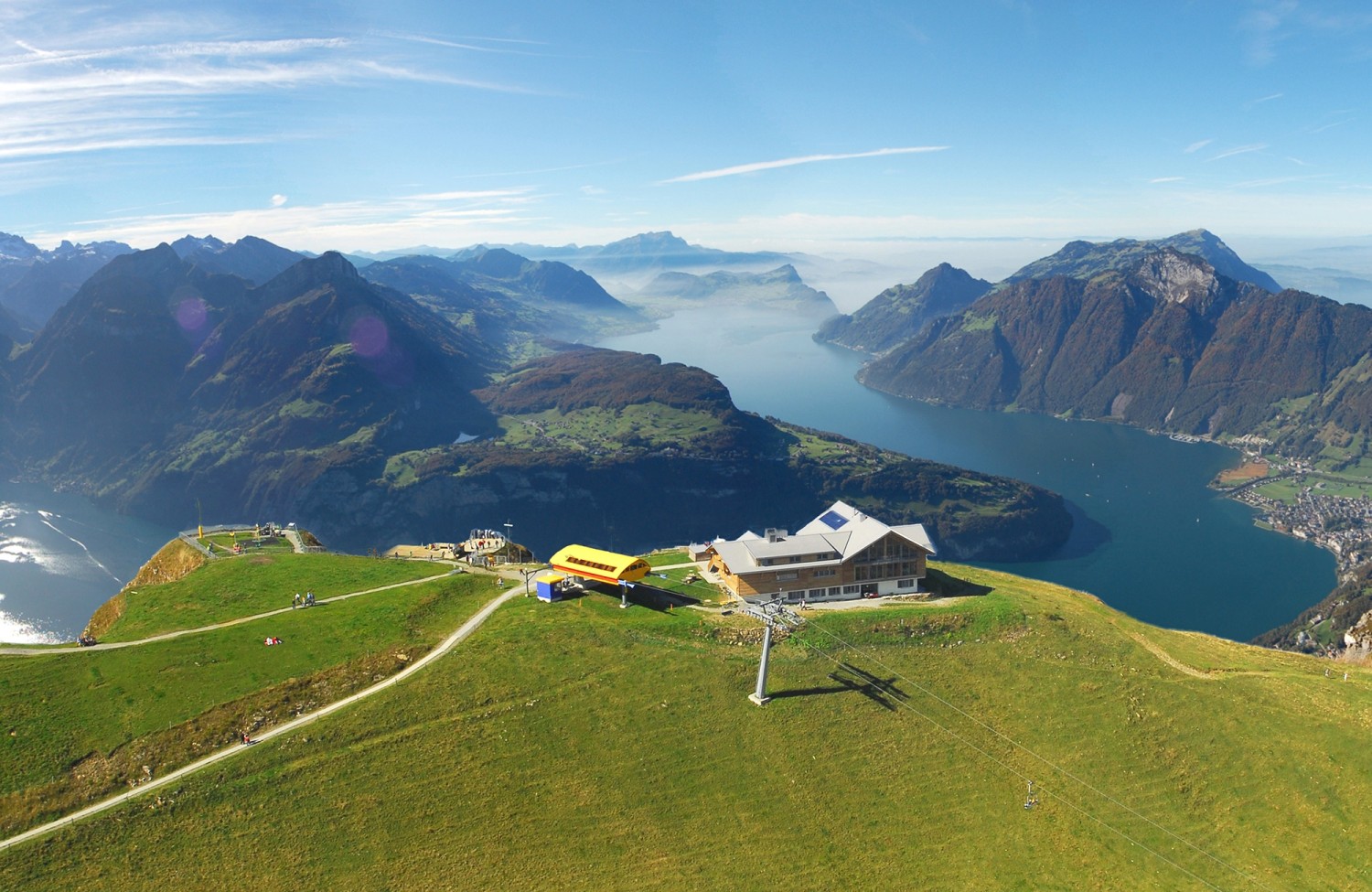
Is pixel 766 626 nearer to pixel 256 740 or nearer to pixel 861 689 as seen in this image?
pixel 861 689

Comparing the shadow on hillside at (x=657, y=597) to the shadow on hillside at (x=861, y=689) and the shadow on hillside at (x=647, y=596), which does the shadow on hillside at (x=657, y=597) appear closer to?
the shadow on hillside at (x=647, y=596)

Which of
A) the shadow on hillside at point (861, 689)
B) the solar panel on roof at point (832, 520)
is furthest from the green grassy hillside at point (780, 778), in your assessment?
the solar panel on roof at point (832, 520)

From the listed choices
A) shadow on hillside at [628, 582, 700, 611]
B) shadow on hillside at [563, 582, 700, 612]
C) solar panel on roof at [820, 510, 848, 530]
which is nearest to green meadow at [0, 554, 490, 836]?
shadow on hillside at [563, 582, 700, 612]

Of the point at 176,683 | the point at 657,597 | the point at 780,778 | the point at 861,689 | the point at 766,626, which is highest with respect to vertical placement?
the point at 766,626

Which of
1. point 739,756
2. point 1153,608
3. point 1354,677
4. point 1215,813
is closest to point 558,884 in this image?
point 739,756

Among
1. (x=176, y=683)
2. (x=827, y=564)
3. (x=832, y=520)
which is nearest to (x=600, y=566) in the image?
(x=827, y=564)
